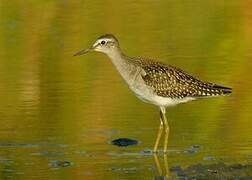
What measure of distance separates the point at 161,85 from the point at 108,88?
2.54 metres

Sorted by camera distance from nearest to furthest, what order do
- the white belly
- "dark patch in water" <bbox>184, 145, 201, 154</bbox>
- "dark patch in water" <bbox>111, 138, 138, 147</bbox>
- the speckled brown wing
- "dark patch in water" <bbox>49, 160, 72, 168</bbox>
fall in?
1. "dark patch in water" <bbox>49, 160, 72, 168</bbox>
2. "dark patch in water" <bbox>184, 145, 201, 154</bbox>
3. "dark patch in water" <bbox>111, 138, 138, 147</bbox>
4. the white belly
5. the speckled brown wing

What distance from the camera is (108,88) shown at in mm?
16469

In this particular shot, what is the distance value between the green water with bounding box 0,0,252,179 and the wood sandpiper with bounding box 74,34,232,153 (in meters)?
0.40

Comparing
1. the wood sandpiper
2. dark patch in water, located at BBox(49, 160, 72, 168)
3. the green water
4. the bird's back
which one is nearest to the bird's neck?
the wood sandpiper

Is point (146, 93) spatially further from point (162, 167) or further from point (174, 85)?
point (162, 167)

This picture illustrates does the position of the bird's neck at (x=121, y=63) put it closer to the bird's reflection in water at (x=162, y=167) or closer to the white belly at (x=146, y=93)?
the white belly at (x=146, y=93)

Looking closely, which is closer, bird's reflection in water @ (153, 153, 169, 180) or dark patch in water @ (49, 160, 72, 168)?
bird's reflection in water @ (153, 153, 169, 180)

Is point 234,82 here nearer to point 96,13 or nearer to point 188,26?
point 188,26

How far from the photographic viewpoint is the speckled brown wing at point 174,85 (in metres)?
14.0

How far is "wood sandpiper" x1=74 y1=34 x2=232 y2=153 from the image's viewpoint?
45.7ft

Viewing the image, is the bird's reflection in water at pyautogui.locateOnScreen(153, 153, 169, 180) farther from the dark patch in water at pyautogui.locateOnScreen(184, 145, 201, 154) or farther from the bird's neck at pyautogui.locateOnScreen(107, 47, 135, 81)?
the bird's neck at pyautogui.locateOnScreen(107, 47, 135, 81)

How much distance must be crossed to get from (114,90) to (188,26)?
5989 mm

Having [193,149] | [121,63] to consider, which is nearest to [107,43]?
[121,63]

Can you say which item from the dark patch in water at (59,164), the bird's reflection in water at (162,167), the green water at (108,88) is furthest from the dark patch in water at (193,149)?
the dark patch in water at (59,164)
